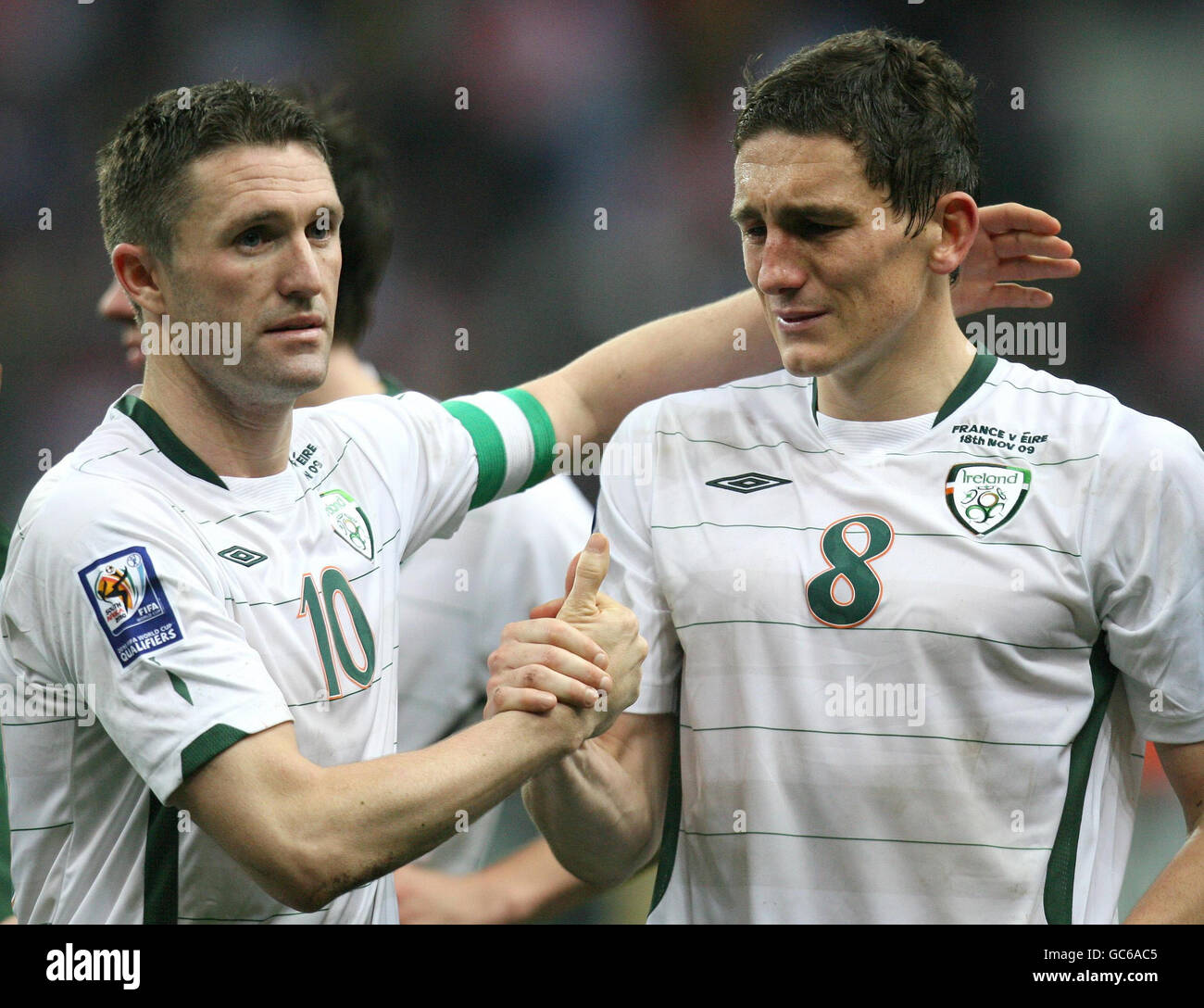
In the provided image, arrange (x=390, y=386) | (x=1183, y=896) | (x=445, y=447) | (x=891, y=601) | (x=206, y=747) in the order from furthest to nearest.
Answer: (x=390, y=386) → (x=445, y=447) → (x=891, y=601) → (x=1183, y=896) → (x=206, y=747)

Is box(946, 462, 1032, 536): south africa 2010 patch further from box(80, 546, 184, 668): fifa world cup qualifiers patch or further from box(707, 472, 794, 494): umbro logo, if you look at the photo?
box(80, 546, 184, 668): fifa world cup qualifiers patch

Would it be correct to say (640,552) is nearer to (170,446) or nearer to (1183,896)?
(170,446)

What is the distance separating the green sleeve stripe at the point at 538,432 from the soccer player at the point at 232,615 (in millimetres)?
310

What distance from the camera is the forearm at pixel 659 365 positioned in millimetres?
2750

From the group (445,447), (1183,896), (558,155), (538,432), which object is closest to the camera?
(1183,896)

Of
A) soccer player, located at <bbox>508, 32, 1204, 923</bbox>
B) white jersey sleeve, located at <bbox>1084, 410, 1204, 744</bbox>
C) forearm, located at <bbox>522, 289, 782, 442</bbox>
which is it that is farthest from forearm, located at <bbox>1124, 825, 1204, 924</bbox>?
forearm, located at <bbox>522, 289, 782, 442</bbox>

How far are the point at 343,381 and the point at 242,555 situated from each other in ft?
3.67

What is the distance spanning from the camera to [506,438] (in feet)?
8.85

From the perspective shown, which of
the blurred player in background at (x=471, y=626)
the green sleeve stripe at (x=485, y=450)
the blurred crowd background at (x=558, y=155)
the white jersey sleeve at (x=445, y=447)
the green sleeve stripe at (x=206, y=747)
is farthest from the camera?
the blurred crowd background at (x=558, y=155)

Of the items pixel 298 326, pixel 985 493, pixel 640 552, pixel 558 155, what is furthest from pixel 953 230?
pixel 558 155

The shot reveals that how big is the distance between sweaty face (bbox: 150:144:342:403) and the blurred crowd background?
2383 mm

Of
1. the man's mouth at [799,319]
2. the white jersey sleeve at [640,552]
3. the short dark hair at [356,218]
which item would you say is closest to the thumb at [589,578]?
the white jersey sleeve at [640,552]

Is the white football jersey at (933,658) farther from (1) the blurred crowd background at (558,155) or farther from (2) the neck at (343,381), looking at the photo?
(1) the blurred crowd background at (558,155)
